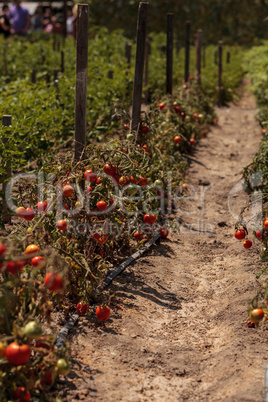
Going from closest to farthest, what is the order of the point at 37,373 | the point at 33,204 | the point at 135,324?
the point at 37,373 → the point at 135,324 → the point at 33,204

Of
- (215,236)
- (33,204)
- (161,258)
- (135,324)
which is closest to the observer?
(135,324)

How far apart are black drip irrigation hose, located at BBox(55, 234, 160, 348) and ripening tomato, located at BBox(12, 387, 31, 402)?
19.1 inches

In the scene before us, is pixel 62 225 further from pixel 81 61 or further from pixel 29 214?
pixel 81 61

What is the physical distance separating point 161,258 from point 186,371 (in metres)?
1.71

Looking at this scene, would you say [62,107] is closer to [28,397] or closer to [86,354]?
[86,354]

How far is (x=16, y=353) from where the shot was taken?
2.66m

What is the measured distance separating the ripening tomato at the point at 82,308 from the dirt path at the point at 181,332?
0.08 m

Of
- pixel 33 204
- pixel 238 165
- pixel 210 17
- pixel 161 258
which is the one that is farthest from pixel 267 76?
pixel 210 17

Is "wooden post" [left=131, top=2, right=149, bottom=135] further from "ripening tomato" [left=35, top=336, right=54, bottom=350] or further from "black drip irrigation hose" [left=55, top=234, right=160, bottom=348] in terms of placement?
"ripening tomato" [left=35, top=336, right=54, bottom=350]

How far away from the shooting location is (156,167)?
19.3ft

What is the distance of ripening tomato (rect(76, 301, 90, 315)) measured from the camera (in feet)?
12.6

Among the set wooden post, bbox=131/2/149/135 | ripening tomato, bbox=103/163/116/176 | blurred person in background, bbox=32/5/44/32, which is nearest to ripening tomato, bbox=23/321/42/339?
ripening tomato, bbox=103/163/116/176

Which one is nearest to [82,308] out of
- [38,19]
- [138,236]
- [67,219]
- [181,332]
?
[67,219]

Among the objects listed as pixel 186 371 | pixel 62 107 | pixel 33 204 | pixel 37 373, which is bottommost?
pixel 186 371
